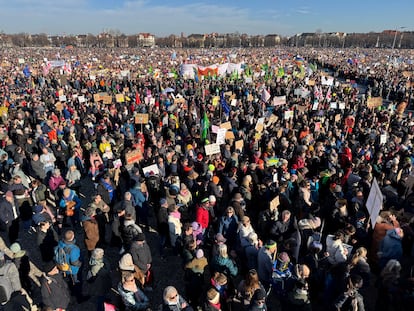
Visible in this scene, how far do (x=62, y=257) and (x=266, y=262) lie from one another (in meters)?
3.21

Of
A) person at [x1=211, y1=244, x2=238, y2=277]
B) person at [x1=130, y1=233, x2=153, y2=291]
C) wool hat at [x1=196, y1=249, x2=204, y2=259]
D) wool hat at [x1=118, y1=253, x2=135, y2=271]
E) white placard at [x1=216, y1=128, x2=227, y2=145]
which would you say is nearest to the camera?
wool hat at [x1=118, y1=253, x2=135, y2=271]

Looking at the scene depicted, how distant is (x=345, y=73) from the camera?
35.7 meters

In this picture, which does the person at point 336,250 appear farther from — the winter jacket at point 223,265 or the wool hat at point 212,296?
the wool hat at point 212,296

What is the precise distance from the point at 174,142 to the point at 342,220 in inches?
267

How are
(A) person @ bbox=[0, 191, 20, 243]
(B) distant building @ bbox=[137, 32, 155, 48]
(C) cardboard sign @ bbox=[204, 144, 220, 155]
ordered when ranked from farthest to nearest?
1. (B) distant building @ bbox=[137, 32, 155, 48]
2. (C) cardboard sign @ bbox=[204, 144, 220, 155]
3. (A) person @ bbox=[0, 191, 20, 243]

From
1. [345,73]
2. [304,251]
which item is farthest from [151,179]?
[345,73]

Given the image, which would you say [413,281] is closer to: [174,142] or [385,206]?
[385,206]

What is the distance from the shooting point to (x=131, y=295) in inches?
170

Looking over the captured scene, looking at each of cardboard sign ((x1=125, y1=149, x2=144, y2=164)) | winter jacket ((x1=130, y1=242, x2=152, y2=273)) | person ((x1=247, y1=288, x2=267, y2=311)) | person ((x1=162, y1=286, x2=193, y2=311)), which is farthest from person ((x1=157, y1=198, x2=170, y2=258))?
person ((x1=247, y1=288, x2=267, y2=311))

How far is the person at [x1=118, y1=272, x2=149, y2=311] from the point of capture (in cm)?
428

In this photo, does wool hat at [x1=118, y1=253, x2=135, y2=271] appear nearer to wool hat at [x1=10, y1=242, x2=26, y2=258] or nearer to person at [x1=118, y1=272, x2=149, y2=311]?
person at [x1=118, y1=272, x2=149, y2=311]

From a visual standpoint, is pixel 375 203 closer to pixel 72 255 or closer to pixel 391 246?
pixel 391 246

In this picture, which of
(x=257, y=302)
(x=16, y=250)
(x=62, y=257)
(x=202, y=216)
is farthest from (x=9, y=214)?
(x=257, y=302)

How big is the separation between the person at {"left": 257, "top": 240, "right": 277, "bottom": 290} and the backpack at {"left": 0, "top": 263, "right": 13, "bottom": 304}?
3.77 m
